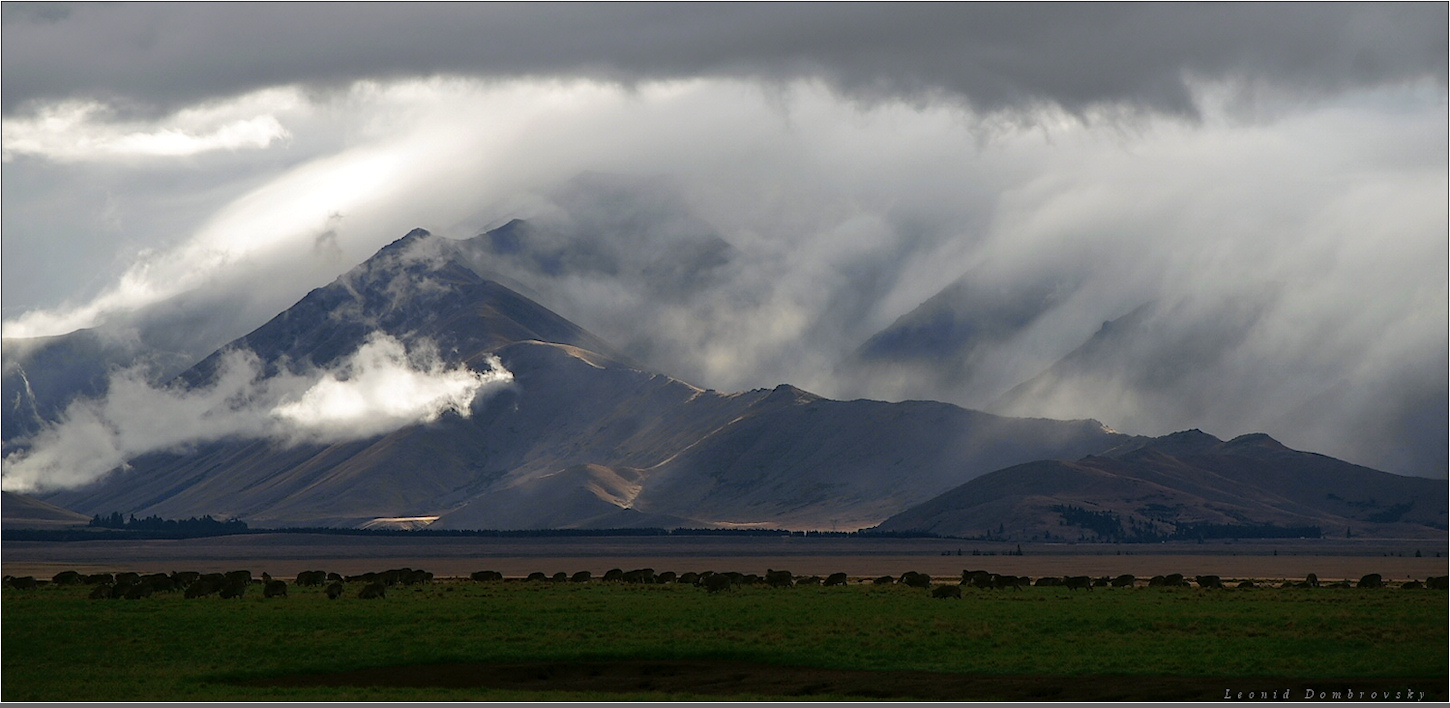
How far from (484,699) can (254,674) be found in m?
14.5

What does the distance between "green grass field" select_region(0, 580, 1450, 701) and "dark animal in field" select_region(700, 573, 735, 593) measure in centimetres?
912

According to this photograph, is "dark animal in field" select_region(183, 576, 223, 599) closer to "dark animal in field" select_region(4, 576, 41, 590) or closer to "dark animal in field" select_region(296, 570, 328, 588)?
"dark animal in field" select_region(296, 570, 328, 588)

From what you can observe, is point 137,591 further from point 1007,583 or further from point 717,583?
point 1007,583

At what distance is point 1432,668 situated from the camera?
67.4 m

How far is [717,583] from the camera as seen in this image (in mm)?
111375

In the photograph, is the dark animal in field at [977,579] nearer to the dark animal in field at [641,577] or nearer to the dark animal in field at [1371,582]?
the dark animal in field at [641,577]

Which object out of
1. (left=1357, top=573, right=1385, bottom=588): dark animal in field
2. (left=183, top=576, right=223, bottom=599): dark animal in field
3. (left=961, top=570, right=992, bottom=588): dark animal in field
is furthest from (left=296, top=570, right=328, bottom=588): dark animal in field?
(left=1357, top=573, right=1385, bottom=588): dark animal in field

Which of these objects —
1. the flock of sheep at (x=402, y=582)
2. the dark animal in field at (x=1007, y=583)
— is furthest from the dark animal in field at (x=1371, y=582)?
the dark animal in field at (x=1007, y=583)

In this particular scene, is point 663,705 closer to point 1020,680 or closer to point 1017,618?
point 1020,680

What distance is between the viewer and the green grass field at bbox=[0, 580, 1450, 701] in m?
67.6

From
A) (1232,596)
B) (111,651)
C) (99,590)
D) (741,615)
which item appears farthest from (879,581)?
(111,651)

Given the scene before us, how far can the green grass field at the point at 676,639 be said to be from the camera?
222ft

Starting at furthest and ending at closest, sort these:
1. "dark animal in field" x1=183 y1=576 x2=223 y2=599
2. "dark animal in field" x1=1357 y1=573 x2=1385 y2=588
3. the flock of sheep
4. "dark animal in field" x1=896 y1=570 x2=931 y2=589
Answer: "dark animal in field" x1=1357 y1=573 x2=1385 y2=588 → "dark animal in field" x1=896 y1=570 x2=931 y2=589 → the flock of sheep → "dark animal in field" x1=183 y1=576 x2=223 y2=599

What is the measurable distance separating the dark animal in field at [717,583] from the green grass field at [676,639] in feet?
29.9
